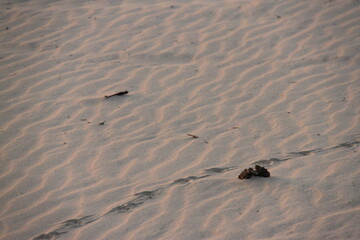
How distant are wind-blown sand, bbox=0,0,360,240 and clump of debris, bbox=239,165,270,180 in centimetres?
6

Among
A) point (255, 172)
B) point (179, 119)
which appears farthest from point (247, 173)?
point (179, 119)

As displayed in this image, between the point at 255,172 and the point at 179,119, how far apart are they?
123cm

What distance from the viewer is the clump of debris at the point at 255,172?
4184 millimetres

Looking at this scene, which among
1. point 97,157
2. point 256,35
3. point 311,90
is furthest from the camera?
point 256,35

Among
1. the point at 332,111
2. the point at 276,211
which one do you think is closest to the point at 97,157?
the point at 276,211

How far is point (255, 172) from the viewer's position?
4.21 m

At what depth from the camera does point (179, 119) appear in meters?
5.17

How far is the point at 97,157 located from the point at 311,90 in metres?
2.58

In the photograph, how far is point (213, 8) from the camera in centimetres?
758

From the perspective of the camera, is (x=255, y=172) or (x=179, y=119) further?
(x=179, y=119)

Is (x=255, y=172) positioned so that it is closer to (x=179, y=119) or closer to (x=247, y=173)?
(x=247, y=173)

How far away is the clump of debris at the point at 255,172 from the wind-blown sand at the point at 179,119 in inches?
2.2

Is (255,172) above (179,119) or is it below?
below

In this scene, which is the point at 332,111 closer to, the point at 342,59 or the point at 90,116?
the point at 342,59
